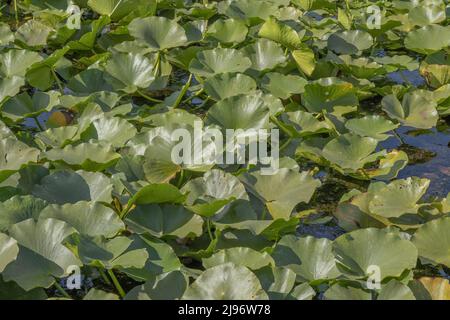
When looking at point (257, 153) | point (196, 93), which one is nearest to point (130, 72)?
point (196, 93)

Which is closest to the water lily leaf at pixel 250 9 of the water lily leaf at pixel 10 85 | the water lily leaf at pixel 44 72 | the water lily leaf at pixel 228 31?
Answer: the water lily leaf at pixel 228 31

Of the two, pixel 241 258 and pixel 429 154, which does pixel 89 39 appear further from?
pixel 241 258

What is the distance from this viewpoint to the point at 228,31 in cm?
297

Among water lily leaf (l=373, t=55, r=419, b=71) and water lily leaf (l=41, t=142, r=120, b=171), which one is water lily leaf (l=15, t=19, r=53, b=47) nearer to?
water lily leaf (l=41, t=142, r=120, b=171)

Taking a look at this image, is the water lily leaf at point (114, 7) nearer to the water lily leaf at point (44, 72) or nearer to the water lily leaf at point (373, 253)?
the water lily leaf at point (44, 72)

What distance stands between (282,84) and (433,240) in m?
1.00

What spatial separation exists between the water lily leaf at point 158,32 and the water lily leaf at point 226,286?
4.82 ft

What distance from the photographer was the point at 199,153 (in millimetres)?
1969

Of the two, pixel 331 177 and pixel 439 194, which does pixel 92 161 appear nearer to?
pixel 331 177

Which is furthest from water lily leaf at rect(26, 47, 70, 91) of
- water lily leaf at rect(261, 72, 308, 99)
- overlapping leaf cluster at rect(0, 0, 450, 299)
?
water lily leaf at rect(261, 72, 308, 99)

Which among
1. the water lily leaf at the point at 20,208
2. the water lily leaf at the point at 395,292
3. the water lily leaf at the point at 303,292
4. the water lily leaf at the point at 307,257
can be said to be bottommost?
the water lily leaf at the point at 307,257

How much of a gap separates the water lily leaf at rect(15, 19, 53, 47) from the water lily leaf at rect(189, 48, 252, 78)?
664 millimetres

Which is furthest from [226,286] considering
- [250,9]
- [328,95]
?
[250,9]

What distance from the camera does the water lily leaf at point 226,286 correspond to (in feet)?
4.85
